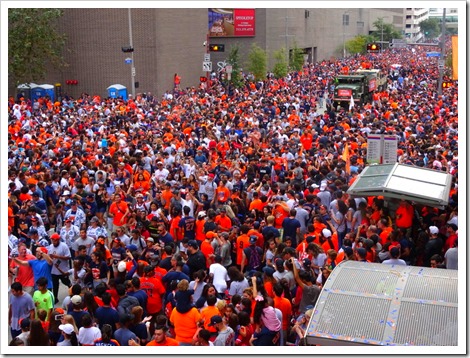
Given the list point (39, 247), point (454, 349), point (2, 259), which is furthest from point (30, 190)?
point (454, 349)

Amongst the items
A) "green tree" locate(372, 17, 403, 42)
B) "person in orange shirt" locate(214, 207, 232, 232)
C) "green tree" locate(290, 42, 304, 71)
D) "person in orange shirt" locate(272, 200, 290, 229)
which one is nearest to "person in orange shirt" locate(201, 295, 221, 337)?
"person in orange shirt" locate(214, 207, 232, 232)

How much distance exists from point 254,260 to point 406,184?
120 inches

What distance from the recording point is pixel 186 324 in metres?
8.55

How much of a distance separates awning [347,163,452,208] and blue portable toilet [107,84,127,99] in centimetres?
2903

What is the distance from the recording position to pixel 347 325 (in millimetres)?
6434

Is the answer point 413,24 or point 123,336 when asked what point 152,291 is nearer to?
point 123,336

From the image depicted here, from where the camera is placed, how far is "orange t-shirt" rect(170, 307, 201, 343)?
8.52 meters

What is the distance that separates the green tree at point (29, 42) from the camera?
125ft

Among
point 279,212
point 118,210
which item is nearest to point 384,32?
point 279,212

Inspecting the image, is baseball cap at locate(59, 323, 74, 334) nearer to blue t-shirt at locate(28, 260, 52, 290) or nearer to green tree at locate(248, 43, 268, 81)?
blue t-shirt at locate(28, 260, 52, 290)

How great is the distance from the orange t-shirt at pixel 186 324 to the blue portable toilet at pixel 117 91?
33.4 meters

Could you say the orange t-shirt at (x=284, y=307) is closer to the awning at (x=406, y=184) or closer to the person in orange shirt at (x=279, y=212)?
the awning at (x=406, y=184)

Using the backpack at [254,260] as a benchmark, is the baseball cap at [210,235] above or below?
above

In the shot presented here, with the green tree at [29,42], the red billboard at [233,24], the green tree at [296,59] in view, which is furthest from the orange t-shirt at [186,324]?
the green tree at [296,59]
